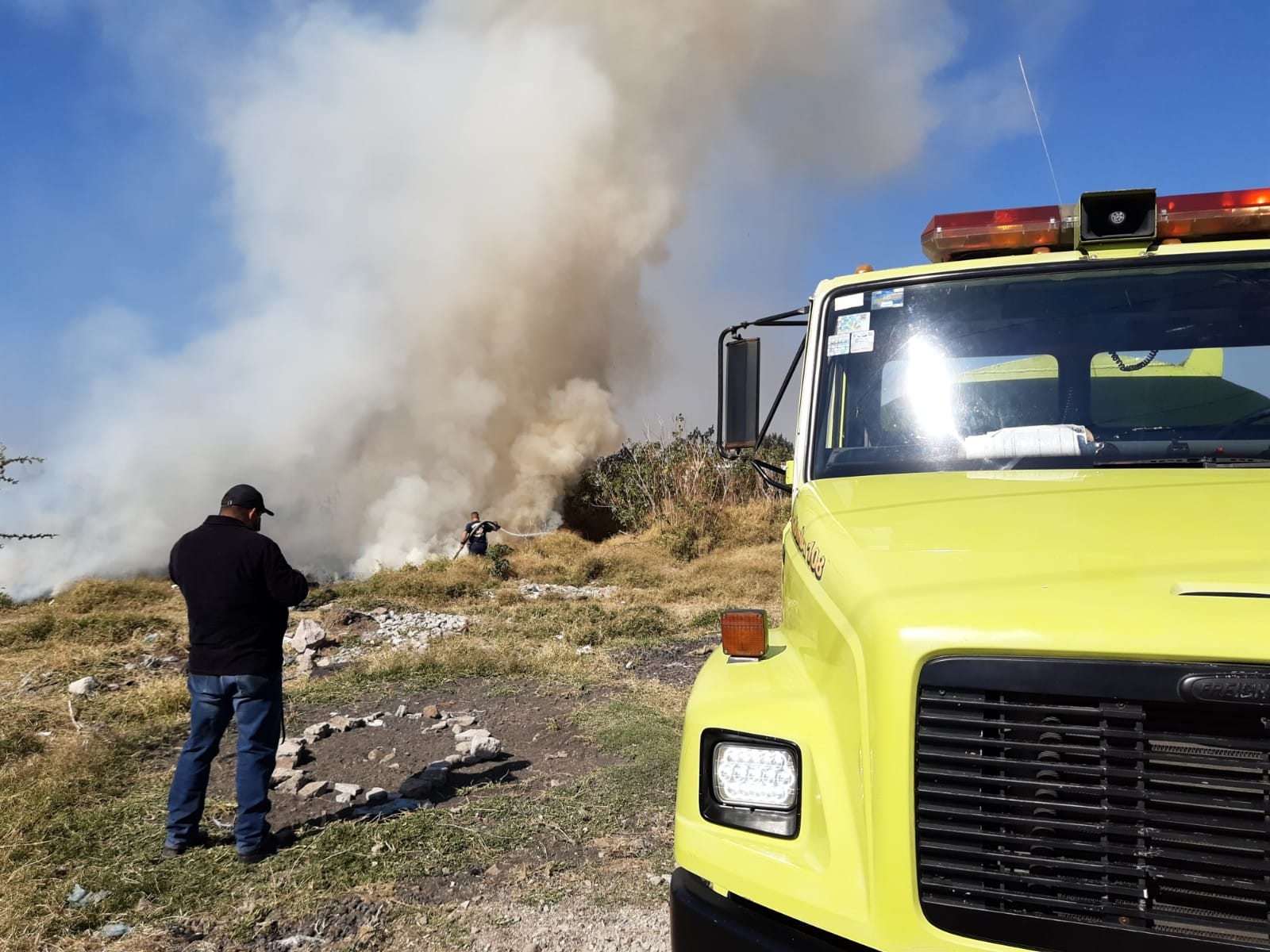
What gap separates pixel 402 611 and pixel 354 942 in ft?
30.6

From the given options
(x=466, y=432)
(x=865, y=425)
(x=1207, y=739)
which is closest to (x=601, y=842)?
(x=865, y=425)

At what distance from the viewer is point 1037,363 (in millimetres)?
3201

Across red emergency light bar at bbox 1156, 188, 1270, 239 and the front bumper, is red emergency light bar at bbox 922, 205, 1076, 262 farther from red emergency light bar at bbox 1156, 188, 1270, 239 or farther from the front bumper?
the front bumper

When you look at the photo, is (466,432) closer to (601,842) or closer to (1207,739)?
(601,842)

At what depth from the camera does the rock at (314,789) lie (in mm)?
5145

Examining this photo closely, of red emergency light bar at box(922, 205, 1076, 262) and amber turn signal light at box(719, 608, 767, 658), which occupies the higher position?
red emergency light bar at box(922, 205, 1076, 262)

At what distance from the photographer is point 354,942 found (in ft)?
11.4

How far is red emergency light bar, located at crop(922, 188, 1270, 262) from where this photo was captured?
345 centimetres

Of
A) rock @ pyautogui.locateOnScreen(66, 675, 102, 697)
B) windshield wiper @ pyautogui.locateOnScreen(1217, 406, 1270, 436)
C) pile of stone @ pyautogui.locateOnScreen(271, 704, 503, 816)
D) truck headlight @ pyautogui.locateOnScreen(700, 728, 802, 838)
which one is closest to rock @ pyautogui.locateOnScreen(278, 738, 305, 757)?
pile of stone @ pyautogui.locateOnScreen(271, 704, 503, 816)

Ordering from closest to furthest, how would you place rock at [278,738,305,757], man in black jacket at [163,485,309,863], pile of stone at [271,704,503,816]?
man in black jacket at [163,485,309,863], pile of stone at [271,704,503,816], rock at [278,738,305,757]

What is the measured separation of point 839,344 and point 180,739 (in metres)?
5.93

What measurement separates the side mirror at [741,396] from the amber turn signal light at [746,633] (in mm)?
1230

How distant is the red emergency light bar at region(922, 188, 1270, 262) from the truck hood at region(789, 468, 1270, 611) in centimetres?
133

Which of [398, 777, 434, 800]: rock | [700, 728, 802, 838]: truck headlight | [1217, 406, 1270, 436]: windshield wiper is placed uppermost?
[1217, 406, 1270, 436]: windshield wiper
